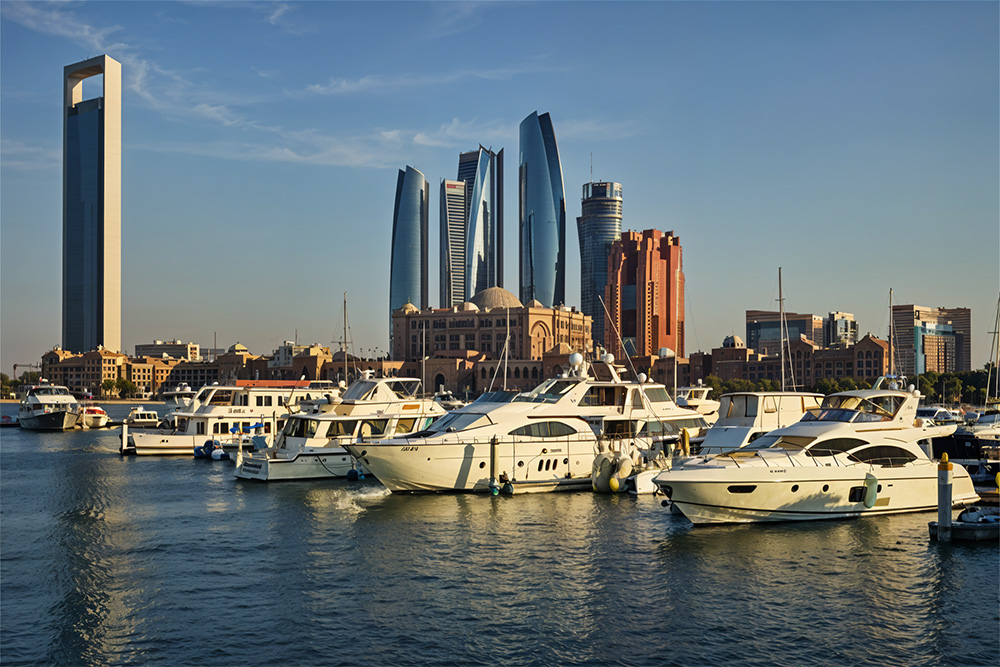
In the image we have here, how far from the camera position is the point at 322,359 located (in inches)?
7830

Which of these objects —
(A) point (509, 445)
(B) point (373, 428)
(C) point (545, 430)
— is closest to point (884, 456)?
(C) point (545, 430)

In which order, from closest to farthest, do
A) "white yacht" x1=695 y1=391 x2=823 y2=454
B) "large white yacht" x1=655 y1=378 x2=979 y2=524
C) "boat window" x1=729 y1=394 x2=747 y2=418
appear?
"large white yacht" x1=655 y1=378 x2=979 y2=524 < "white yacht" x1=695 y1=391 x2=823 y2=454 < "boat window" x1=729 y1=394 x2=747 y2=418

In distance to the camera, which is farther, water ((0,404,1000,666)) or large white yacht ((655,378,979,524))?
large white yacht ((655,378,979,524))

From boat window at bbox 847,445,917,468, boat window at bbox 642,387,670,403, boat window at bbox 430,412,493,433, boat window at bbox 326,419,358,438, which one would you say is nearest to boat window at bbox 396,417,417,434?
boat window at bbox 326,419,358,438

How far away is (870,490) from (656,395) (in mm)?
15563

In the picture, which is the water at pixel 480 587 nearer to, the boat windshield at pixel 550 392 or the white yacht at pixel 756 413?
the boat windshield at pixel 550 392

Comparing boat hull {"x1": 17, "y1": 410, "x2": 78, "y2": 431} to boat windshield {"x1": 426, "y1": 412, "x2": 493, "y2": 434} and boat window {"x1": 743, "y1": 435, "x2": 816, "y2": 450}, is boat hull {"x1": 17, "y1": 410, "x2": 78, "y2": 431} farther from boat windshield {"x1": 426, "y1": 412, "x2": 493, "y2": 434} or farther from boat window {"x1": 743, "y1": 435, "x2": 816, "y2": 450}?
boat window {"x1": 743, "y1": 435, "x2": 816, "y2": 450}

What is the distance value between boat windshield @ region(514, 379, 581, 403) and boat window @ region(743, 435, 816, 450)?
34.3 feet

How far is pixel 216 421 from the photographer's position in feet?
202

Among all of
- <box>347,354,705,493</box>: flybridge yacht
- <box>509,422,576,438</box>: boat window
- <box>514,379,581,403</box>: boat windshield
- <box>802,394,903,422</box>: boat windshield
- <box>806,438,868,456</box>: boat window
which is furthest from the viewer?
<box>514,379,581,403</box>: boat windshield

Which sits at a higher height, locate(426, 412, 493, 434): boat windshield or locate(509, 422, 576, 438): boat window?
locate(426, 412, 493, 434): boat windshield

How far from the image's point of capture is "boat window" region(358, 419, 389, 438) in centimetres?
4619

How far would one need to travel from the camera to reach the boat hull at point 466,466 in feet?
120

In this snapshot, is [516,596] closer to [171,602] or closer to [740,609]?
[740,609]
